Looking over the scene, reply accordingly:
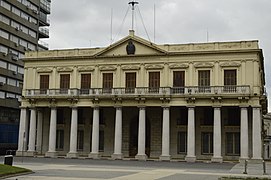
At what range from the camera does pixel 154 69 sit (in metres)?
49.2

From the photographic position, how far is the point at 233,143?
4800 cm

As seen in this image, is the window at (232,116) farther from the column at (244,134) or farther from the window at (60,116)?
the window at (60,116)

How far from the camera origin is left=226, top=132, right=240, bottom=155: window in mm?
47719

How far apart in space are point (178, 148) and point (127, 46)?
1315 cm

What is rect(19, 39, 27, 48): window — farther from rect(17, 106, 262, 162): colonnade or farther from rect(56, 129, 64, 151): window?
rect(56, 129, 64, 151): window

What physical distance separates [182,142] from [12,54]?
2896cm

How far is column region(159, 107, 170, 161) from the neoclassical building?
108 mm

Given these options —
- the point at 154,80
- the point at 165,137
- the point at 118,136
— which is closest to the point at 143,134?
the point at 165,137

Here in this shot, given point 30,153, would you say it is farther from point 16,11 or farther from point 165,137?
point 16,11

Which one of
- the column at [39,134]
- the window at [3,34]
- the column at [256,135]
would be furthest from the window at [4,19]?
the column at [256,135]

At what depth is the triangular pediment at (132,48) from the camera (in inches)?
1941

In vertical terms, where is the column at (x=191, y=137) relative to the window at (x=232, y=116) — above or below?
below

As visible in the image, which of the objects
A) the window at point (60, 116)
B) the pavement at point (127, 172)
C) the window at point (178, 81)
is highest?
the window at point (178, 81)

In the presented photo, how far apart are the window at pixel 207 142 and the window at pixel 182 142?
197 centimetres
